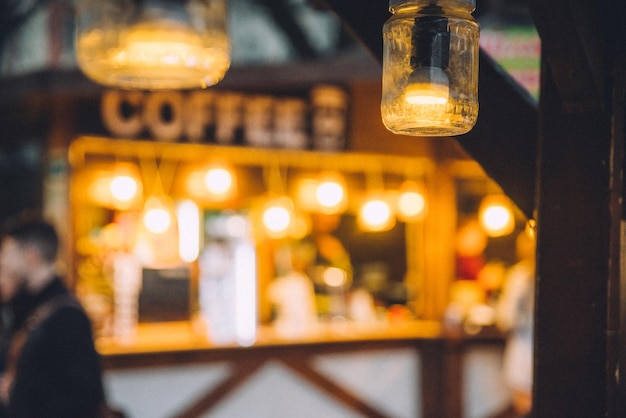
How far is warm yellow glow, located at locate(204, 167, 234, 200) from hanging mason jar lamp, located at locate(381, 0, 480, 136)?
20.3ft

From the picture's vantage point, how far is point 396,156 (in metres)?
9.04

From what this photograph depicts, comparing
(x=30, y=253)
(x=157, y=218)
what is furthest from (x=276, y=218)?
(x=30, y=253)

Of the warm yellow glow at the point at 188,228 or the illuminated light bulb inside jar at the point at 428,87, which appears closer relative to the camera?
the illuminated light bulb inside jar at the point at 428,87

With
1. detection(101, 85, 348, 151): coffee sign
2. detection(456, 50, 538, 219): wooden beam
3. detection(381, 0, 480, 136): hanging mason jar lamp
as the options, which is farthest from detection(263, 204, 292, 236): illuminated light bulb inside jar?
detection(381, 0, 480, 136): hanging mason jar lamp

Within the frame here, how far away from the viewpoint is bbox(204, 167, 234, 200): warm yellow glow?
8.40 meters

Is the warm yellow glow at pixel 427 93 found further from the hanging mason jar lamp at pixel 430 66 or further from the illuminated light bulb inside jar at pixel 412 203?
the illuminated light bulb inside jar at pixel 412 203

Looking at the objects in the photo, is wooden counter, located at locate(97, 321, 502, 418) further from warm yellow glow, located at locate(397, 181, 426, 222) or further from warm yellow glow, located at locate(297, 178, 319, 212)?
warm yellow glow, located at locate(297, 178, 319, 212)

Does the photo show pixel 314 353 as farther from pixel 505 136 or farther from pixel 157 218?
pixel 505 136

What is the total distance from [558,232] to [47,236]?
121 inches

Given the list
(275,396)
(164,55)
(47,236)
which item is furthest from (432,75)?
(275,396)

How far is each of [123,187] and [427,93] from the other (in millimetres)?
6211

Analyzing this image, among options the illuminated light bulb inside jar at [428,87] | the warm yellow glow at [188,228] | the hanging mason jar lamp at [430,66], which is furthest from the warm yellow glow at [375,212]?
the illuminated light bulb inside jar at [428,87]

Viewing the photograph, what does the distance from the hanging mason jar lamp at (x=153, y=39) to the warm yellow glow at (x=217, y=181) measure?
5113 millimetres

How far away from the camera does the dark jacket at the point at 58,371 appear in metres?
4.07
